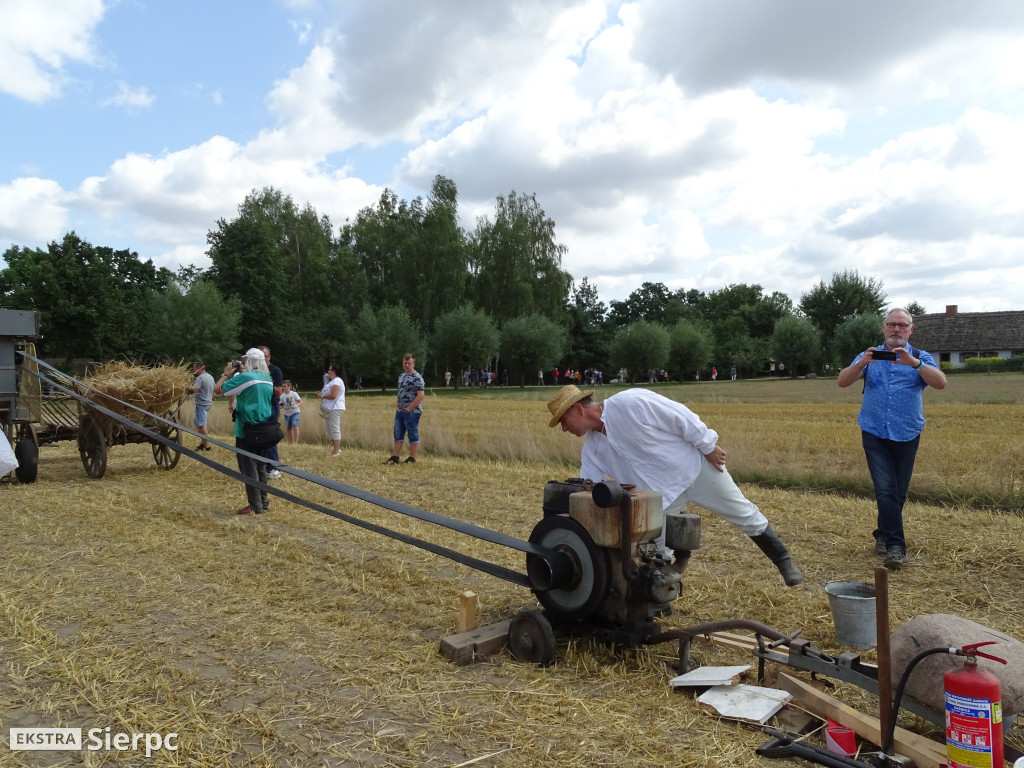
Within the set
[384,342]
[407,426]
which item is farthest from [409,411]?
[384,342]

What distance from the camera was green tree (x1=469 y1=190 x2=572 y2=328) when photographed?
198 ft

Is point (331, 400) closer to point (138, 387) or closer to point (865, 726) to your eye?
point (138, 387)

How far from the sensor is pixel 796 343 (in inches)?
2771

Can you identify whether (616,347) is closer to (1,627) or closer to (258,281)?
(258,281)

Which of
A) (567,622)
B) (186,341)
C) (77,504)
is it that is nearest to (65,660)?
(567,622)

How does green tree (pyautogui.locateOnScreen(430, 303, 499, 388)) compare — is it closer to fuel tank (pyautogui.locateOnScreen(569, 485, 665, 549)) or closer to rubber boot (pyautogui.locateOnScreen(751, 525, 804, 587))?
rubber boot (pyautogui.locateOnScreen(751, 525, 804, 587))

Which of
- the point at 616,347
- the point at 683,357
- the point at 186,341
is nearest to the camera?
the point at 186,341

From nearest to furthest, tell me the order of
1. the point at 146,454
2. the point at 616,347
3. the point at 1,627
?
the point at 1,627, the point at 146,454, the point at 616,347

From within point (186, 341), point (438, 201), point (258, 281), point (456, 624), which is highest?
point (438, 201)

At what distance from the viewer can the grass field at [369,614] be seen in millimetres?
3205

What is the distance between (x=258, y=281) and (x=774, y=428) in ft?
162

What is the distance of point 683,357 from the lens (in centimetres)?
7350

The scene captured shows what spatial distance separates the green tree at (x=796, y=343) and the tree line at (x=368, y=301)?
13 centimetres

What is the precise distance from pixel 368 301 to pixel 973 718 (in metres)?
63.2
